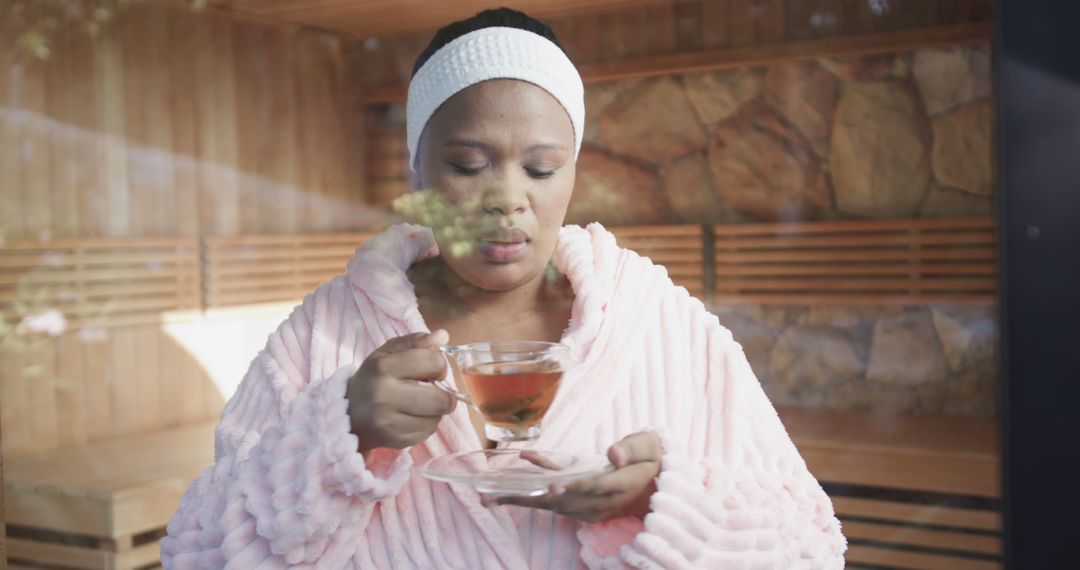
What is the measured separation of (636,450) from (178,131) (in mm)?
878

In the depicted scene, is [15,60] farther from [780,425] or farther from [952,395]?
[952,395]

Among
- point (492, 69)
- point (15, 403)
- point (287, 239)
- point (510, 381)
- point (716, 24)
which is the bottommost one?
point (15, 403)

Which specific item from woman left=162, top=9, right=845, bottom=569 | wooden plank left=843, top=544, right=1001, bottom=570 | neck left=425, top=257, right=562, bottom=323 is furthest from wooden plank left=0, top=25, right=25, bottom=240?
wooden plank left=843, top=544, right=1001, bottom=570

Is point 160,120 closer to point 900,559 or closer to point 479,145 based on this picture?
point 479,145

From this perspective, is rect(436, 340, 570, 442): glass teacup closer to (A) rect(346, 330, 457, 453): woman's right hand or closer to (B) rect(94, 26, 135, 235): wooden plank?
(A) rect(346, 330, 457, 453): woman's right hand

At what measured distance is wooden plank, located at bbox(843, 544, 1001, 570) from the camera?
1.06m

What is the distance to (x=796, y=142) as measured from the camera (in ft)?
3.43

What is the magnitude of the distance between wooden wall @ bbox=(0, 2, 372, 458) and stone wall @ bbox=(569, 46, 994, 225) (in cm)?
31

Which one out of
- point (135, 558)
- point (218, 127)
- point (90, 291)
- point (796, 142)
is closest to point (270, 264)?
point (218, 127)

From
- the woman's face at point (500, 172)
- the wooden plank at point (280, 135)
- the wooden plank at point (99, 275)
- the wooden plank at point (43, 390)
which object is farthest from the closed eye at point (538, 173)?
the wooden plank at point (43, 390)

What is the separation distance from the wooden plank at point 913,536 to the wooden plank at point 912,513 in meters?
0.01

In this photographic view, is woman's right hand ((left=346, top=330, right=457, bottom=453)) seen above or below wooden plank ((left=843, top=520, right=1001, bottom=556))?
above

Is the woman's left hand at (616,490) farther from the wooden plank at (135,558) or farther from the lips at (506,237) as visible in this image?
the wooden plank at (135,558)

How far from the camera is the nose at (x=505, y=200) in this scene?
2.22ft
